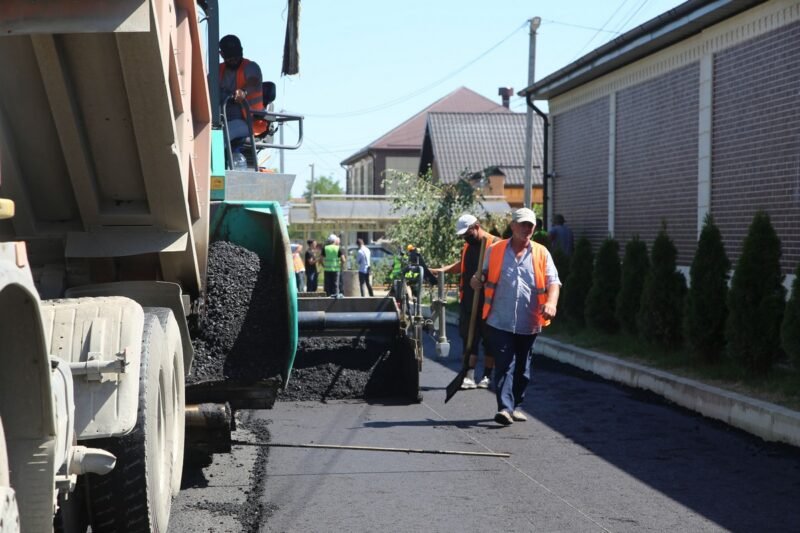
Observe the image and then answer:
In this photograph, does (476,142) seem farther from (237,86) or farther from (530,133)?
(237,86)

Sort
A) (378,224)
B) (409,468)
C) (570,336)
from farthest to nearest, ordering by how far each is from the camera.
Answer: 1. (378,224)
2. (570,336)
3. (409,468)

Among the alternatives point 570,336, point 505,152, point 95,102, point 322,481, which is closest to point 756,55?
point 570,336

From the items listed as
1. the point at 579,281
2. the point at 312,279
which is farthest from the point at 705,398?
the point at 312,279

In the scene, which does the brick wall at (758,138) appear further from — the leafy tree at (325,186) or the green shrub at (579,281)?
the leafy tree at (325,186)

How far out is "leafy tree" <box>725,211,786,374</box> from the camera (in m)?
10.7

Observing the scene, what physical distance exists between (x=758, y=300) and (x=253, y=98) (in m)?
4.92

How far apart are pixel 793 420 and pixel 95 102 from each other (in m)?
5.76

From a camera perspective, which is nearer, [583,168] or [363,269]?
[583,168]

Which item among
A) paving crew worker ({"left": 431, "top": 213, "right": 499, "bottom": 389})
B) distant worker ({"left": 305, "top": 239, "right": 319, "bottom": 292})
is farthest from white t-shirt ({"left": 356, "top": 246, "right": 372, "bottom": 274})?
paving crew worker ({"left": 431, "top": 213, "right": 499, "bottom": 389})

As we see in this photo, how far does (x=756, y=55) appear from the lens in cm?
1395

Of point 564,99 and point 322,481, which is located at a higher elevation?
point 564,99

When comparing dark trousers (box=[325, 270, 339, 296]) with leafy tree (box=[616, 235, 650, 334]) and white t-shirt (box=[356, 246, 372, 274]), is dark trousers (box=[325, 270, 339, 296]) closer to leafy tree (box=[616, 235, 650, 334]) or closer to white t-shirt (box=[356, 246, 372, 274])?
white t-shirt (box=[356, 246, 372, 274])

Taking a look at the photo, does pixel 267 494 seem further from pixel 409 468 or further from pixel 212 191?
pixel 212 191

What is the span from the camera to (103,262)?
20.0 feet
